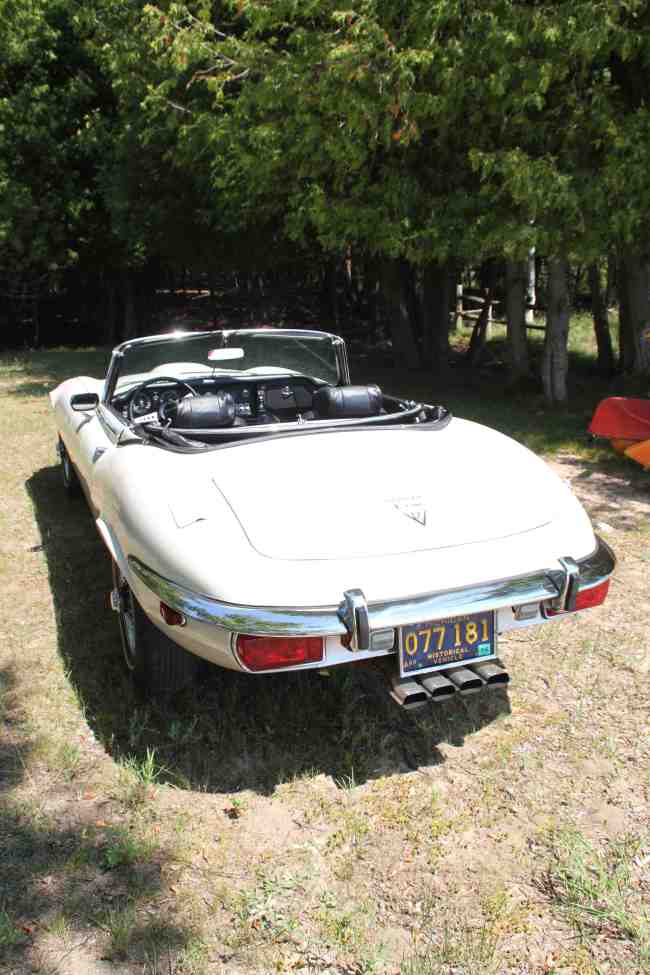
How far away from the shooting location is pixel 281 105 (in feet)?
29.6

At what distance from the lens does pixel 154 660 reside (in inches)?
122

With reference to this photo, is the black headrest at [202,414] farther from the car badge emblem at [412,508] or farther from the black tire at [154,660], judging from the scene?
the car badge emblem at [412,508]

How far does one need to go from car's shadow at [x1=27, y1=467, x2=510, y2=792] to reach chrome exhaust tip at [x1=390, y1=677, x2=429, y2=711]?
35cm

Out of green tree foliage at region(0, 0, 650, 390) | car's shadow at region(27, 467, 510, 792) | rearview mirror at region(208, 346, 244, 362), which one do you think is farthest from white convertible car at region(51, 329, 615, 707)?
green tree foliage at region(0, 0, 650, 390)

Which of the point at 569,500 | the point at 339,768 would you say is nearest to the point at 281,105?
the point at 569,500

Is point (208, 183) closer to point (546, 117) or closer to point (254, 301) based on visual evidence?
point (546, 117)

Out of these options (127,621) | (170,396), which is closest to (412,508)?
(127,621)

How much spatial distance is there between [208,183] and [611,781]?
39.0ft

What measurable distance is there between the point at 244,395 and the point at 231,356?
241mm

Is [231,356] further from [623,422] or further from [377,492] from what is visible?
[623,422]

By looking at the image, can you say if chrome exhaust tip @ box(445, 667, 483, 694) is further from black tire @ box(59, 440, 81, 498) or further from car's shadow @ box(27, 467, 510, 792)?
black tire @ box(59, 440, 81, 498)

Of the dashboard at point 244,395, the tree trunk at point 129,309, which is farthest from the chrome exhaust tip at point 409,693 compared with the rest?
the tree trunk at point 129,309

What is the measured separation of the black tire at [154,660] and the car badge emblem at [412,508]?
3.26 feet

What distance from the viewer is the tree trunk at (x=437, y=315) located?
43.5 feet
